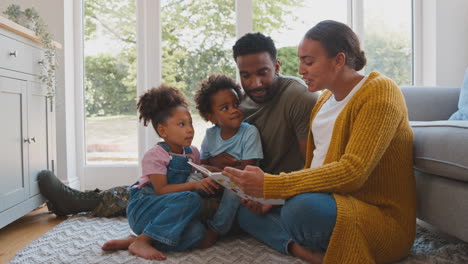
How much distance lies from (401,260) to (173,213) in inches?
33.9

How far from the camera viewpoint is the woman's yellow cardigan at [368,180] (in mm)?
1119

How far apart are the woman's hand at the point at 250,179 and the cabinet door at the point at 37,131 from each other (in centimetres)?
138

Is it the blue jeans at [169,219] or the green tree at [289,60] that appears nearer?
the blue jeans at [169,219]

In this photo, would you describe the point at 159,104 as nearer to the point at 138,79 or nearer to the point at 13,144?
the point at 13,144

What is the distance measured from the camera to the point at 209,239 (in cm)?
164

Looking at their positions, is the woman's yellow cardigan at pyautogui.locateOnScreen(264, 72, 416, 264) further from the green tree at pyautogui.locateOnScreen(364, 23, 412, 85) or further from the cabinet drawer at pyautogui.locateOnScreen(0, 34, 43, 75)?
the green tree at pyautogui.locateOnScreen(364, 23, 412, 85)

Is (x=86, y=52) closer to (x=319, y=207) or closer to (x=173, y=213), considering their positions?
(x=173, y=213)

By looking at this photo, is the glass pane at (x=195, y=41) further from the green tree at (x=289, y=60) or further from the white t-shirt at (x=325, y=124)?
the white t-shirt at (x=325, y=124)

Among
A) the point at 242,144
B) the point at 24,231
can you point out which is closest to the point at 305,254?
the point at 242,144

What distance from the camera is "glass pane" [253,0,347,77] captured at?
9.93ft

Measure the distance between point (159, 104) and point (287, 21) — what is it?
1.66 metres

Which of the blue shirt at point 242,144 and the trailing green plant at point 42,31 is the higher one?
the trailing green plant at point 42,31

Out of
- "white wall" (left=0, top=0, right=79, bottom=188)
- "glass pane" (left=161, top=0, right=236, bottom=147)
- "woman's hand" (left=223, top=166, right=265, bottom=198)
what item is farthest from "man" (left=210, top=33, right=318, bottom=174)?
"white wall" (left=0, top=0, right=79, bottom=188)

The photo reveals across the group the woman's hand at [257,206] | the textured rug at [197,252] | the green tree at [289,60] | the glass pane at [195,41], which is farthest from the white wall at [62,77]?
the woman's hand at [257,206]
